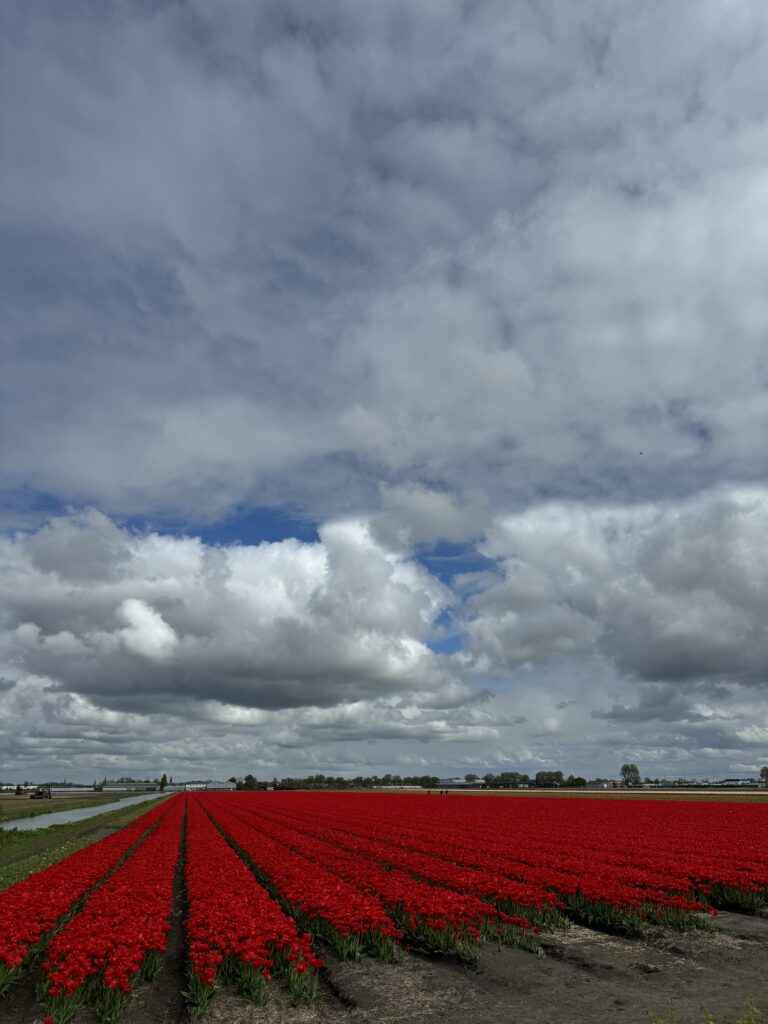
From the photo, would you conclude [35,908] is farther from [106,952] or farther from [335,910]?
[335,910]

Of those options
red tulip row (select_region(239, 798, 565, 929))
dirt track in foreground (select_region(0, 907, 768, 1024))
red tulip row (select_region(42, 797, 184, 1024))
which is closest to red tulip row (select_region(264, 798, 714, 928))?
red tulip row (select_region(239, 798, 565, 929))

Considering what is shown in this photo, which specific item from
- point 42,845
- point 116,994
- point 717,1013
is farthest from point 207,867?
point 42,845

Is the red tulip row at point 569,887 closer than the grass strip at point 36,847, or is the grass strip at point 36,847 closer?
the red tulip row at point 569,887

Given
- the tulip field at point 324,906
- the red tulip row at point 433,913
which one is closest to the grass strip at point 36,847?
the tulip field at point 324,906

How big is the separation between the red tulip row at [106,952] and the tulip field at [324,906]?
4 centimetres

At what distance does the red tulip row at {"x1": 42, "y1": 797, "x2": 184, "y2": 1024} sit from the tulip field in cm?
4

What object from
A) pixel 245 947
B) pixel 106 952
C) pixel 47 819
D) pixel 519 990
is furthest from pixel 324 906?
pixel 47 819

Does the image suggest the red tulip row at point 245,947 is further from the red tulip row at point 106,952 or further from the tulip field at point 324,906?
the red tulip row at point 106,952

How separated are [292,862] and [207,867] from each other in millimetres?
3247

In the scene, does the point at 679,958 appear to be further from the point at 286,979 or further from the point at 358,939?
the point at 286,979

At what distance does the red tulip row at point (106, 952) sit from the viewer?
1030cm

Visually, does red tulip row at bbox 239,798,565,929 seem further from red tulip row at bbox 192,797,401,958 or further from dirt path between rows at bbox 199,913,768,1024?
red tulip row at bbox 192,797,401,958

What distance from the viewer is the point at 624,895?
16172mm

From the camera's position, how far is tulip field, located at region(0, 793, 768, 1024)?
11.3 metres
